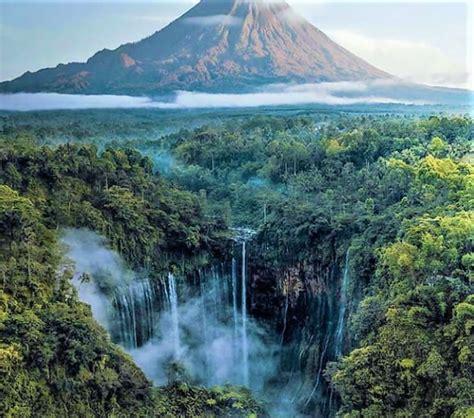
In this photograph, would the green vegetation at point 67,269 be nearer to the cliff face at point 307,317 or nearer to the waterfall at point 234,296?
the waterfall at point 234,296

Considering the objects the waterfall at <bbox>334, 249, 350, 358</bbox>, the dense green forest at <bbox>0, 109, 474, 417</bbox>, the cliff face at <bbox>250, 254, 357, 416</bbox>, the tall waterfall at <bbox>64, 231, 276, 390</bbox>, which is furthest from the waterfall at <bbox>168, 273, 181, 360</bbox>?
the waterfall at <bbox>334, 249, 350, 358</bbox>

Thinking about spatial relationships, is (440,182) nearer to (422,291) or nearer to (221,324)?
(422,291)

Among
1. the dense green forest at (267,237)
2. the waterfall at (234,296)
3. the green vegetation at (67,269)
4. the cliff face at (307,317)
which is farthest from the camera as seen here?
the waterfall at (234,296)

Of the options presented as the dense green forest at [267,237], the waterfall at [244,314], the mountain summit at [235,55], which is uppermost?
the mountain summit at [235,55]

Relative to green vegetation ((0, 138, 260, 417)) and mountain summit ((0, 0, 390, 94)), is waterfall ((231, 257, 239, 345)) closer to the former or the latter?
green vegetation ((0, 138, 260, 417))

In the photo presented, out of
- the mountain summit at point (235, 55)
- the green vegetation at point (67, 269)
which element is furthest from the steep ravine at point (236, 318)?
the mountain summit at point (235, 55)

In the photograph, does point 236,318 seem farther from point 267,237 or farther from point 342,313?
point 342,313
